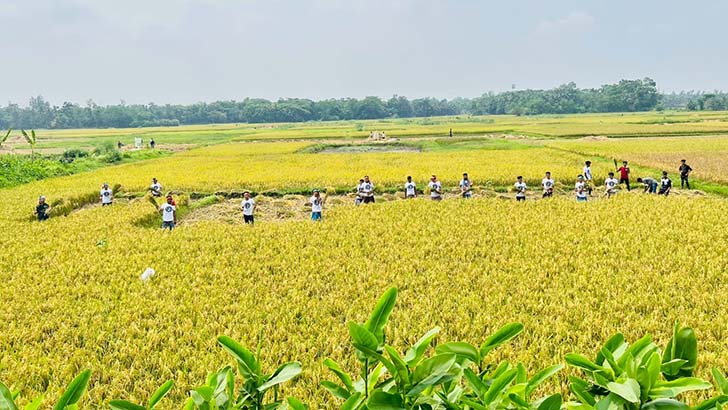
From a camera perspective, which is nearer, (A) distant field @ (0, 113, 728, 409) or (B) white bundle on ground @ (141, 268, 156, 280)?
(A) distant field @ (0, 113, 728, 409)

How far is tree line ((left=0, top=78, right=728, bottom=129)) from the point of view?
494 ft

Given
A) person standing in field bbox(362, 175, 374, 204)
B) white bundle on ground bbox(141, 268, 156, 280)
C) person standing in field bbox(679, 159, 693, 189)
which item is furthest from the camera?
person standing in field bbox(679, 159, 693, 189)

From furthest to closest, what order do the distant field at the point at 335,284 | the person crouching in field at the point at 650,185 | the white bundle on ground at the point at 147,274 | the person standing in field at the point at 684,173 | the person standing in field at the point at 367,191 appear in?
the person standing in field at the point at 684,173 → the person crouching in field at the point at 650,185 → the person standing in field at the point at 367,191 → the white bundle on ground at the point at 147,274 → the distant field at the point at 335,284

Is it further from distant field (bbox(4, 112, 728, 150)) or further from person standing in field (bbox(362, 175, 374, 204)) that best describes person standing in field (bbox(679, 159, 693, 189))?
distant field (bbox(4, 112, 728, 150))

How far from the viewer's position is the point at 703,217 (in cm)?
1391

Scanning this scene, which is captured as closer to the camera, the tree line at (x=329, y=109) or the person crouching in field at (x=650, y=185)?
the person crouching in field at (x=650, y=185)

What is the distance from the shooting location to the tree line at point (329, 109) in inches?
5925

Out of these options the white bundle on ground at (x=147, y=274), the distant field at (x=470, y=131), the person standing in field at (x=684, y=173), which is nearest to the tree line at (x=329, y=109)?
the distant field at (x=470, y=131)

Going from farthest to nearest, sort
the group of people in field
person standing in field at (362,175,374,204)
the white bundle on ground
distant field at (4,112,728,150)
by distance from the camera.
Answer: distant field at (4,112,728,150)
person standing in field at (362,175,374,204)
the group of people in field
the white bundle on ground

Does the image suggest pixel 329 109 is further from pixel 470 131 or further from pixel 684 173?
pixel 684 173

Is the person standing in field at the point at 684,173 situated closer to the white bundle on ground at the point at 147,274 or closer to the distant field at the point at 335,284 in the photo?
the distant field at the point at 335,284

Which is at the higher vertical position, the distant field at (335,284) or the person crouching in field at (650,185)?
the distant field at (335,284)

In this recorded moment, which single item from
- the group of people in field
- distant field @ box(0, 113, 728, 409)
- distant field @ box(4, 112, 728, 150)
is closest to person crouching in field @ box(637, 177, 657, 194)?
the group of people in field

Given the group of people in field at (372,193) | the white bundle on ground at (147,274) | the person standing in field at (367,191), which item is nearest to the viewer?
the white bundle on ground at (147,274)
